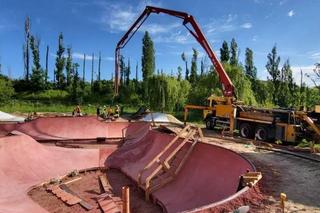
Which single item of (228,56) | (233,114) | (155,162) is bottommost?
(155,162)

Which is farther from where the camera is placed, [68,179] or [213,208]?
[68,179]

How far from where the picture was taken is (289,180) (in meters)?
9.30

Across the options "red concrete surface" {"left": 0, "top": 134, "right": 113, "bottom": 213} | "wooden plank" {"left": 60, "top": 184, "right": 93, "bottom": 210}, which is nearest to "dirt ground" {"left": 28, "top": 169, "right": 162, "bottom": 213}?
"wooden plank" {"left": 60, "top": 184, "right": 93, "bottom": 210}

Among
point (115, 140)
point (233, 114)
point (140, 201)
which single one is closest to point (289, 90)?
point (233, 114)

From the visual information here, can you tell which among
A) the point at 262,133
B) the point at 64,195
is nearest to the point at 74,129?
the point at 64,195

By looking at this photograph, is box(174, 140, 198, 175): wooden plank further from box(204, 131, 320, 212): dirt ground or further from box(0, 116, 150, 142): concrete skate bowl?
box(0, 116, 150, 142): concrete skate bowl

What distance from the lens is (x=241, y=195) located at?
6.44 m

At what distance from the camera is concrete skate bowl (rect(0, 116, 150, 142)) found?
19.9 m

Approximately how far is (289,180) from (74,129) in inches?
572

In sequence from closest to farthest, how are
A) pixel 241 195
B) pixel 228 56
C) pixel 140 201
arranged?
pixel 241 195
pixel 140 201
pixel 228 56

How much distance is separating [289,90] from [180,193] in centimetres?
4797

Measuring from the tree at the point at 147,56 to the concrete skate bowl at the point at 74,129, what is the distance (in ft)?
154

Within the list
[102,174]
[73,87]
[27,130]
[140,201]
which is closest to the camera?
[140,201]

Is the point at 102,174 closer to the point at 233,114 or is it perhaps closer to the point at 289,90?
Result: the point at 233,114
